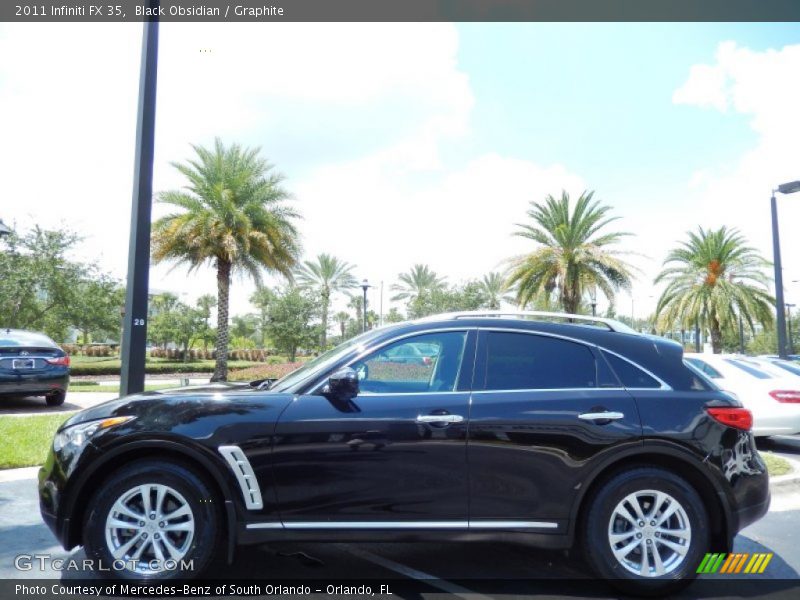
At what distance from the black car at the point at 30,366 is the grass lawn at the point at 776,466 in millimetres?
11383

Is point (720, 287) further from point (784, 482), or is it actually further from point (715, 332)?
point (784, 482)

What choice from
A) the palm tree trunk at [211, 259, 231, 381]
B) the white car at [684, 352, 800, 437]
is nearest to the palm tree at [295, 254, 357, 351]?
the palm tree trunk at [211, 259, 231, 381]

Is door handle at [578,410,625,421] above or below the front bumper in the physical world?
→ above

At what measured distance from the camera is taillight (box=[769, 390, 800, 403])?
850 cm

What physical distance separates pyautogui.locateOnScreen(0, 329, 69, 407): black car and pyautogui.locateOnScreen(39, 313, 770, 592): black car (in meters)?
8.21

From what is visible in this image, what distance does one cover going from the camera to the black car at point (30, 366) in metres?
10.7

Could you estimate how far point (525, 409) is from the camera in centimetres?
376

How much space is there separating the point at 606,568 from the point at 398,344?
1.84m

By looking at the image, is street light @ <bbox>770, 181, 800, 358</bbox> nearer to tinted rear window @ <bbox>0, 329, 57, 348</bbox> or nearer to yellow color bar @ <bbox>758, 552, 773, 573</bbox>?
yellow color bar @ <bbox>758, 552, 773, 573</bbox>

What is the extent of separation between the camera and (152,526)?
3629 mm

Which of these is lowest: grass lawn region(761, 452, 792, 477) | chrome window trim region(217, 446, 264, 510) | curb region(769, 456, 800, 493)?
curb region(769, 456, 800, 493)

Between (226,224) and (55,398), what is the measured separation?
35.0ft

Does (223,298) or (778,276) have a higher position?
(223,298)

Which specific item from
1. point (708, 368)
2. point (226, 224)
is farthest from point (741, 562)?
point (226, 224)
